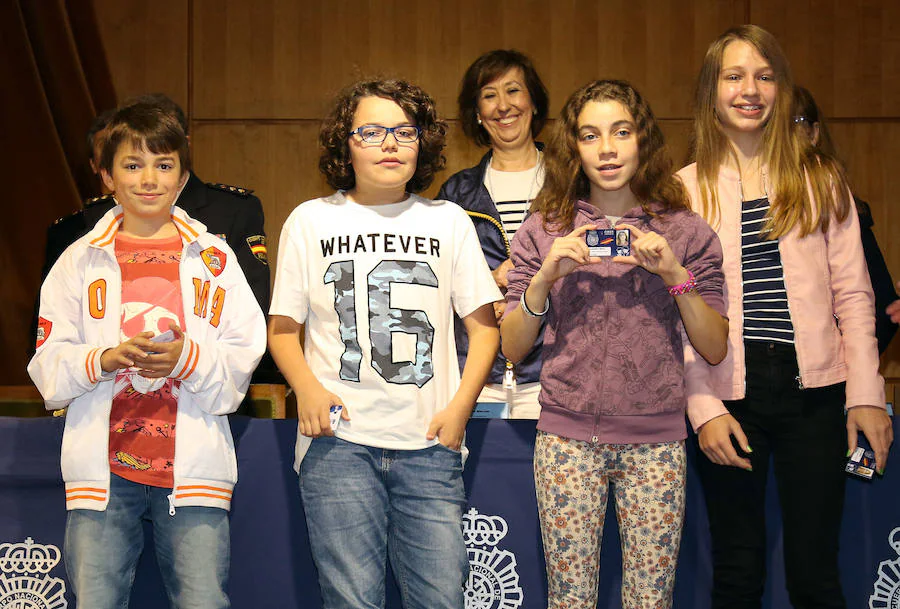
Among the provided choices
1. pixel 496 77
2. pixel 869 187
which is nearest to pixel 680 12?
pixel 869 187

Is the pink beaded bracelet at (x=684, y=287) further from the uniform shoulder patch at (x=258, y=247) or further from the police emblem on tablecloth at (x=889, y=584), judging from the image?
the uniform shoulder patch at (x=258, y=247)

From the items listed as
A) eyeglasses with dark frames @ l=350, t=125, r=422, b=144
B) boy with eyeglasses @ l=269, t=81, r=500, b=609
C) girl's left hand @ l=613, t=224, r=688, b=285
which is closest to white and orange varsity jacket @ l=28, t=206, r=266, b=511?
boy with eyeglasses @ l=269, t=81, r=500, b=609

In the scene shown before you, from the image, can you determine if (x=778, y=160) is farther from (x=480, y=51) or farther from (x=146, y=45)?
(x=146, y=45)

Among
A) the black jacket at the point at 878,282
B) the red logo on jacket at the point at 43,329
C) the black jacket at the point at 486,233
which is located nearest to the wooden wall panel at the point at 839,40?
the black jacket at the point at 878,282

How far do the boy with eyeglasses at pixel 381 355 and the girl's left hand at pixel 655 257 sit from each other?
0.43 meters

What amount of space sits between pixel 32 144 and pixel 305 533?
3.95 metres

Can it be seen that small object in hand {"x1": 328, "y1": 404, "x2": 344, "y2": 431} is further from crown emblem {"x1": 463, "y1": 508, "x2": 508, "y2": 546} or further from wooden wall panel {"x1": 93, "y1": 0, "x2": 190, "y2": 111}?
wooden wall panel {"x1": 93, "y1": 0, "x2": 190, "y2": 111}

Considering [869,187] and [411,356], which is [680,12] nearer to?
[869,187]

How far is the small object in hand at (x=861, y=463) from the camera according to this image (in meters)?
2.32

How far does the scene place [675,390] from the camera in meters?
2.26

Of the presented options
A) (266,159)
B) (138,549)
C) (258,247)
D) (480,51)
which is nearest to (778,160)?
(258,247)

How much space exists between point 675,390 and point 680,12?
3.94 metres

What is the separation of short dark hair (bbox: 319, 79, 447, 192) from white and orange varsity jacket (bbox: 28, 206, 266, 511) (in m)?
0.42

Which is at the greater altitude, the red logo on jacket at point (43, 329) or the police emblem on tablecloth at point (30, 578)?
the red logo on jacket at point (43, 329)
